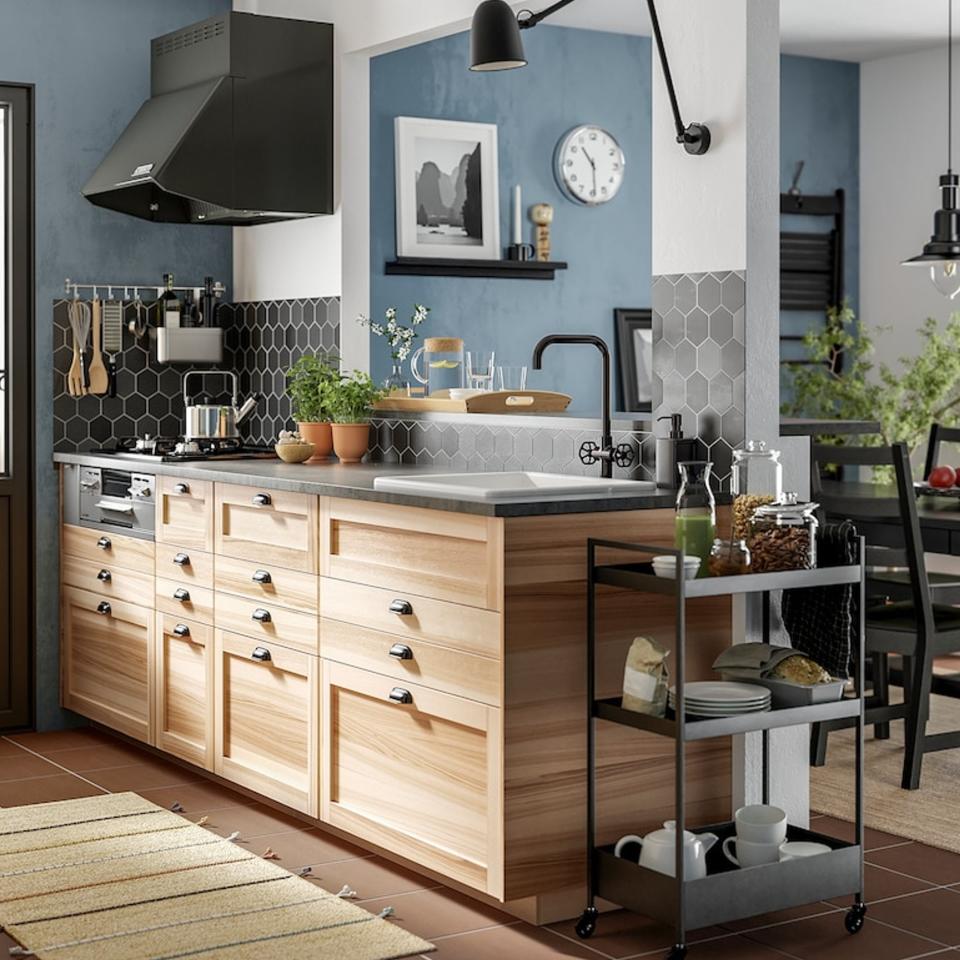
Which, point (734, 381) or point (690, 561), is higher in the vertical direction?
point (734, 381)

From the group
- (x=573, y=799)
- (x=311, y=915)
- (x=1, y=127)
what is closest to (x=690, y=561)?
(x=573, y=799)

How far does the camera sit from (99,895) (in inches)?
134

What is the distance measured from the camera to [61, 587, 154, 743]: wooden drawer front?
4.68 meters

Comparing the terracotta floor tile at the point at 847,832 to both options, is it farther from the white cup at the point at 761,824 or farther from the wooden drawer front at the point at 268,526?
the wooden drawer front at the point at 268,526

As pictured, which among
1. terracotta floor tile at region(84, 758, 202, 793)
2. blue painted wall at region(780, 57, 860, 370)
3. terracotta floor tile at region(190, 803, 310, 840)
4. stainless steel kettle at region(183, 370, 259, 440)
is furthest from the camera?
blue painted wall at region(780, 57, 860, 370)

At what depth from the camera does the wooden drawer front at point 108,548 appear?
465 cm

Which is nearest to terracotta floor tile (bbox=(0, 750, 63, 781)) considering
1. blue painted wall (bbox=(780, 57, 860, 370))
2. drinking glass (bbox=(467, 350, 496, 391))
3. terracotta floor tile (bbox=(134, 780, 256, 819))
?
terracotta floor tile (bbox=(134, 780, 256, 819))

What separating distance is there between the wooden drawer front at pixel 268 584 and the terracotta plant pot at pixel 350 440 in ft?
1.96

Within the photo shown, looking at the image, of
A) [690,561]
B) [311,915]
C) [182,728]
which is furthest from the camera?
[182,728]

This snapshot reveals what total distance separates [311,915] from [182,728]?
1.31 meters

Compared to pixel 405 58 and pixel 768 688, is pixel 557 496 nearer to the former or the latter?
pixel 768 688

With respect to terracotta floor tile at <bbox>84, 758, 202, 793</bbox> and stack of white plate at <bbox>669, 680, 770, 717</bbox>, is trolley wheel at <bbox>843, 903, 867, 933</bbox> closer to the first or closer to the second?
stack of white plate at <bbox>669, 680, 770, 717</bbox>

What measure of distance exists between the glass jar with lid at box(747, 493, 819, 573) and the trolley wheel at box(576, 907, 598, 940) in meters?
0.78

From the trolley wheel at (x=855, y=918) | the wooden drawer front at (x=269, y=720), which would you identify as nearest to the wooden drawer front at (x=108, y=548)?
the wooden drawer front at (x=269, y=720)
